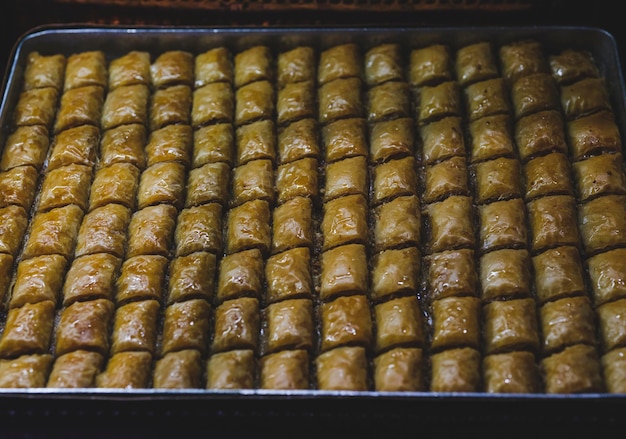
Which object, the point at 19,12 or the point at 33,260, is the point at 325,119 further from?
the point at 19,12

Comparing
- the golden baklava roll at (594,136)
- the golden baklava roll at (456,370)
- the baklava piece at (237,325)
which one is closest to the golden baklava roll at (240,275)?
the baklava piece at (237,325)

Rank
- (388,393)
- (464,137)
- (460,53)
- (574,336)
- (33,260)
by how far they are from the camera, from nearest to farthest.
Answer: (388,393) < (574,336) < (33,260) < (464,137) < (460,53)

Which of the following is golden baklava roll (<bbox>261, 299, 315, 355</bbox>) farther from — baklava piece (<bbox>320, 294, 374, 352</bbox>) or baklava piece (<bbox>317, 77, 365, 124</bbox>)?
baklava piece (<bbox>317, 77, 365, 124</bbox>)

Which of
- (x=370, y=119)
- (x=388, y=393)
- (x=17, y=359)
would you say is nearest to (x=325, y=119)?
(x=370, y=119)

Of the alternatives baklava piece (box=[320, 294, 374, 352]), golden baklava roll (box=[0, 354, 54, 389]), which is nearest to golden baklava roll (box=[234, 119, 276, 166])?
baklava piece (box=[320, 294, 374, 352])

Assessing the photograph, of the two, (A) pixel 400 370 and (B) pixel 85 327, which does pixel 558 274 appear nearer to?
(A) pixel 400 370

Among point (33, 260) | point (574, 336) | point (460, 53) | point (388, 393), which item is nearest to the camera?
point (388, 393)
